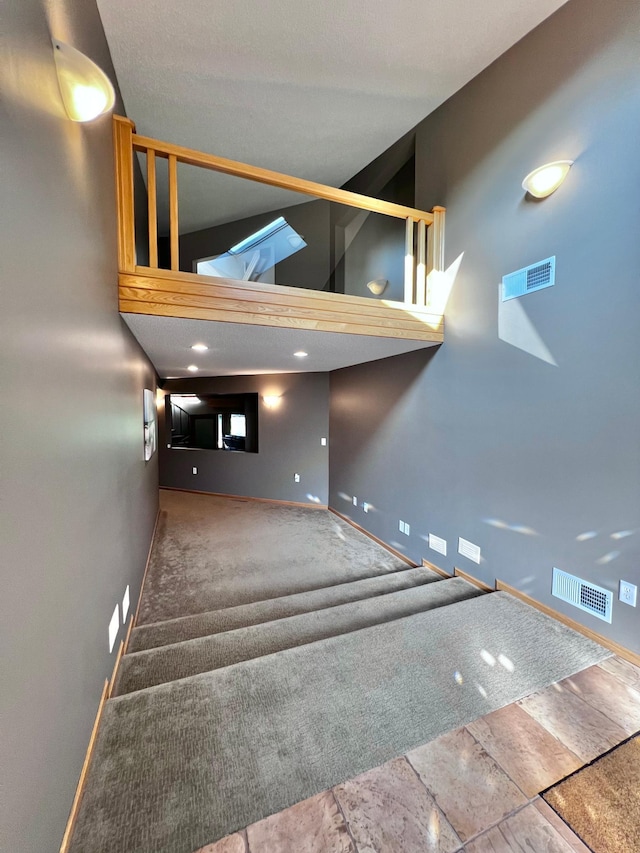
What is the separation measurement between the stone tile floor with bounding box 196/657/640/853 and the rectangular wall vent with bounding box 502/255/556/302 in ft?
7.63

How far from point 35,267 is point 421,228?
3.08m

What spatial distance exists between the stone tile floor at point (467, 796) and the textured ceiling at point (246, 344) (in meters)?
2.45

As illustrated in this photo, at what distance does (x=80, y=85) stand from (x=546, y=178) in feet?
8.08

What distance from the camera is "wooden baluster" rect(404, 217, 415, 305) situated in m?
3.03

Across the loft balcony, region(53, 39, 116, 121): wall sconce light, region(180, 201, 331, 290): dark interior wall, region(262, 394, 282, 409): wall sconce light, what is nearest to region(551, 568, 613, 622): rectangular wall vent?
the loft balcony

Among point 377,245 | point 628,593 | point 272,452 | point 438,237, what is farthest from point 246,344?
point 272,452

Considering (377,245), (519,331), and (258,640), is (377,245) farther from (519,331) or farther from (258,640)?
(258,640)

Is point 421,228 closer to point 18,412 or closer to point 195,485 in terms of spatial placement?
point 18,412

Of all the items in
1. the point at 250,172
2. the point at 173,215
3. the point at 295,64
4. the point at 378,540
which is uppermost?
the point at 295,64

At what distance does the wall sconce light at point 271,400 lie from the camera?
6.09 metres

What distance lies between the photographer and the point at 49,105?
103 cm

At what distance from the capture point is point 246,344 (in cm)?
313

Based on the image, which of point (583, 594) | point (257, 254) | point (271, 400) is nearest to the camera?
point (583, 594)

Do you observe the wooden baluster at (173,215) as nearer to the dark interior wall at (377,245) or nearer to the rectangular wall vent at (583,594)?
the dark interior wall at (377,245)
